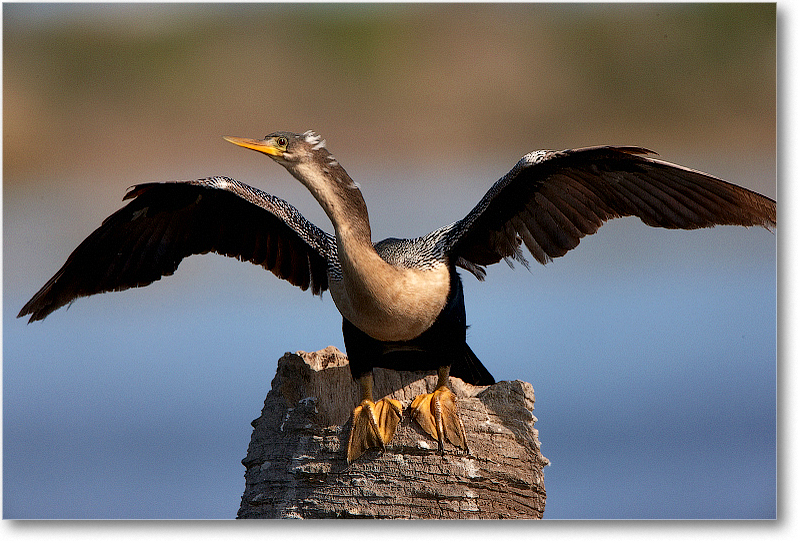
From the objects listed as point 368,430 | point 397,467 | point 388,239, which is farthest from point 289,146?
point 397,467

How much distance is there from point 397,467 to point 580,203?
1420 millimetres

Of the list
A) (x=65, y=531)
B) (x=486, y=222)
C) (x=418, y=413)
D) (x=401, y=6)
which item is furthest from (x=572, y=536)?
(x=401, y=6)

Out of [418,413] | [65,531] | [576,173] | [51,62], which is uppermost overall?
[51,62]

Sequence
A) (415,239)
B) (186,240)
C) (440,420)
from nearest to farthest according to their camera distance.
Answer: (440,420) → (415,239) → (186,240)

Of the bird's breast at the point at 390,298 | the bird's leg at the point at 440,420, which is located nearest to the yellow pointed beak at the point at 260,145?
the bird's breast at the point at 390,298

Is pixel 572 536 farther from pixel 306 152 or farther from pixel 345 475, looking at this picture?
pixel 306 152

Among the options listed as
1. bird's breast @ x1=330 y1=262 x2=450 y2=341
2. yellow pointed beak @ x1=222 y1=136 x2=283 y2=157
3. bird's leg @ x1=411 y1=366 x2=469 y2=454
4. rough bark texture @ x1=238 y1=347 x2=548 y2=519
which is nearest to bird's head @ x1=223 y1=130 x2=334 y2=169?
yellow pointed beak @ x1=222 y1=136 x2=283 y2=157

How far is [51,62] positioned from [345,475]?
8.05ft

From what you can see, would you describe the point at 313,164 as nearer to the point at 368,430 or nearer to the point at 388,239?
the point at 388,239

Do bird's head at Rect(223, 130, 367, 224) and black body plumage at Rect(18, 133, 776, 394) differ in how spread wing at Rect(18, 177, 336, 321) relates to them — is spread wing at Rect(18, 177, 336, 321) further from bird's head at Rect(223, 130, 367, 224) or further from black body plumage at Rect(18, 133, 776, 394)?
bird's head at Rect(223, 130, 367, 224)

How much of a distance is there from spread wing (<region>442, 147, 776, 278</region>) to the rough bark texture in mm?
743

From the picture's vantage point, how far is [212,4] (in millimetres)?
4168

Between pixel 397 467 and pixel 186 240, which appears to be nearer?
pixel 397 467

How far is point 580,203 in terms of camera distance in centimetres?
398
